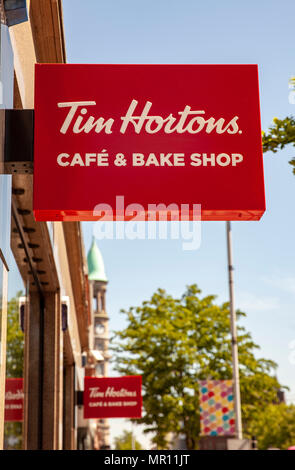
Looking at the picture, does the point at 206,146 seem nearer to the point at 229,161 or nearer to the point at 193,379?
the point at 229,161

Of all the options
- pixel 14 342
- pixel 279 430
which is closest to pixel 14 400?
pixel 14 342

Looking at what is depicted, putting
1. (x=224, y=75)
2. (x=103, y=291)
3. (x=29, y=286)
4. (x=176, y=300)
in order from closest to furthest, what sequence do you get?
(x=224, y=75), (x=29, y=286), (x=176, y=300), (x=103, y=291)

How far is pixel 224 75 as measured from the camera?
16.1 ft

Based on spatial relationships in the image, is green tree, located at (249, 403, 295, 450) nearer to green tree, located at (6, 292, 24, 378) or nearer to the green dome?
the green dome

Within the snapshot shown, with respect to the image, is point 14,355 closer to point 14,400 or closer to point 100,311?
point 14,400

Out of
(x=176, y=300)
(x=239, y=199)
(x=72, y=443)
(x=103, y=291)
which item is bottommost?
(x=72, y=443)

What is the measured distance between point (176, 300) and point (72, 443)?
13.8 metres

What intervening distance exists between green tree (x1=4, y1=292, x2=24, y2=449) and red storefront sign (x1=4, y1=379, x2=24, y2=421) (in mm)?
89

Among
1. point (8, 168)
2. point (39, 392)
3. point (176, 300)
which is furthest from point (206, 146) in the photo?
point (176, 300)

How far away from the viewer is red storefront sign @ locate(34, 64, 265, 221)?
4555 millimetres

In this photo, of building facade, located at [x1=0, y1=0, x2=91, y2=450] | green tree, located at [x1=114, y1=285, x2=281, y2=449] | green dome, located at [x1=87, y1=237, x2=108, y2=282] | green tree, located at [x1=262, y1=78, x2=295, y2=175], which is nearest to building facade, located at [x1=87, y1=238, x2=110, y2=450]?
green dome, located at [x1=87, y1=237, x2=108, y2=282]

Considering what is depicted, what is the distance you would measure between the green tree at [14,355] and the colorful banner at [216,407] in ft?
40.4

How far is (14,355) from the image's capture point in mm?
8891

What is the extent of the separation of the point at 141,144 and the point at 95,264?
93.6m
